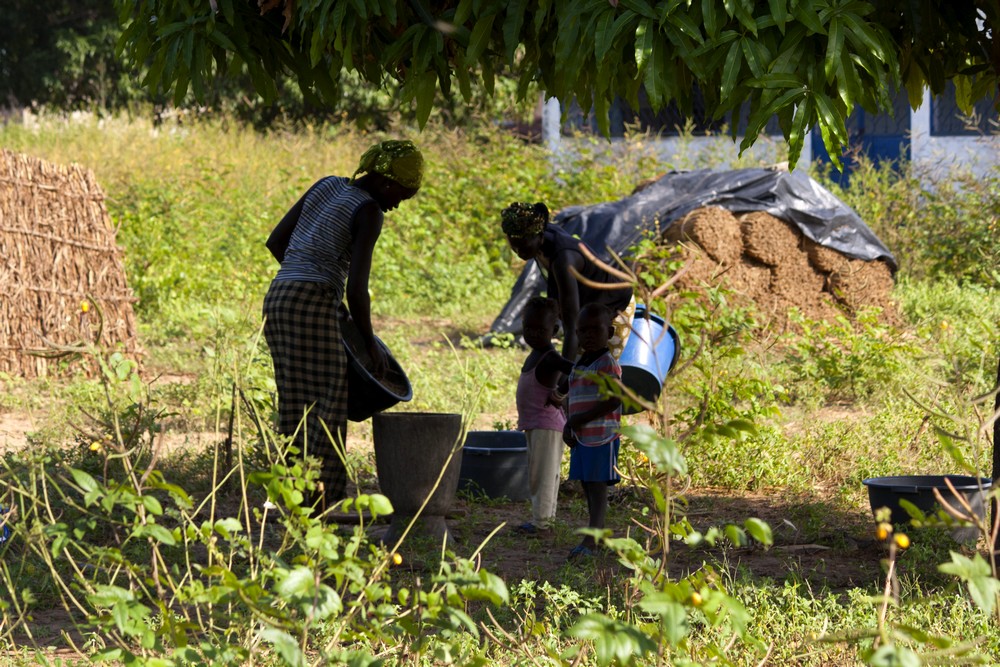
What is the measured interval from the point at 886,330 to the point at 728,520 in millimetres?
4039

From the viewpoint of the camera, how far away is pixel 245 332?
29.0ft

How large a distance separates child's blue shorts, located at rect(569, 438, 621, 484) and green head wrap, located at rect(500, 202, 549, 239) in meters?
0.92

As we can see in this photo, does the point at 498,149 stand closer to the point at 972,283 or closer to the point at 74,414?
A: the point at 972,283

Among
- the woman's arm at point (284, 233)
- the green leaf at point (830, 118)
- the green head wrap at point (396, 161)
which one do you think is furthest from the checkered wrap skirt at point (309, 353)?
the green leaf at point (830, 118)

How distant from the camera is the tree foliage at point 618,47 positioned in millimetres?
3113

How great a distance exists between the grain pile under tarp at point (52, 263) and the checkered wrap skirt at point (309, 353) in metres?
4.13

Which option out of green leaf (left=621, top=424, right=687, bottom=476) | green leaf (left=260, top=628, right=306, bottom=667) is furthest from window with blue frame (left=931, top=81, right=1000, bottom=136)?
green leaf (left=260, top=628, right=306, bottom=667)

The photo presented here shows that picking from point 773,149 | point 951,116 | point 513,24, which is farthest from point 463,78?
point 951,116

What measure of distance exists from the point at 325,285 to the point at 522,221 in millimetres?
828

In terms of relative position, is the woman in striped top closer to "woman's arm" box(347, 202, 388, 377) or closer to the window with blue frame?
"woman's arm" box(347, 202, 388, 377)

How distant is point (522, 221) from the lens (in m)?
4.88

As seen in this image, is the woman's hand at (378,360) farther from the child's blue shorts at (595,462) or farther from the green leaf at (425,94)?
the green leaf at (425,94)

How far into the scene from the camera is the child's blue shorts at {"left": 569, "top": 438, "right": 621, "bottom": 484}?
4.51 meters

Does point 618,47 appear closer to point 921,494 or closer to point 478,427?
point 921,494
